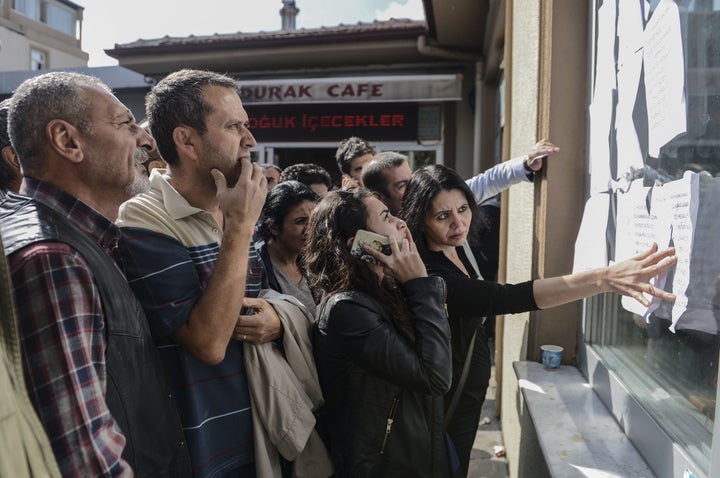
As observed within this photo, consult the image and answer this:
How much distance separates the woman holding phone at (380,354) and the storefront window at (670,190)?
1.95 ft

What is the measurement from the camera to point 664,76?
4.28 feet

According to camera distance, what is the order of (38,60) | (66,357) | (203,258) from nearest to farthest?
(66,357), (203,258), (38,60)

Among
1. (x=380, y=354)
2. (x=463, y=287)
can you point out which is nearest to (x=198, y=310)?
(x=380, y=354)

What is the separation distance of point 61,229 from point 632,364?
1.68 metres

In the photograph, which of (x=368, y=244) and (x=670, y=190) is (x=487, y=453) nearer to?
(x=368, y=244)

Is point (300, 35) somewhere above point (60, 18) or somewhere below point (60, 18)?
below

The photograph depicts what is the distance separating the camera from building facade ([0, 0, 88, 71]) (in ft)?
69.8

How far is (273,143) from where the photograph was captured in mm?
8930

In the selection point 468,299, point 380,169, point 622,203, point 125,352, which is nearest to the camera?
point 125,352

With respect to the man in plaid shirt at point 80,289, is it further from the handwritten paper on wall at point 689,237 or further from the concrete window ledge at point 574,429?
the handwritten paper on wall at point 689,237

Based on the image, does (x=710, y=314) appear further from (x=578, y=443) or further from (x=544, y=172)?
(x=544, y=172)

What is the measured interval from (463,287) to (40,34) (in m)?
28.6

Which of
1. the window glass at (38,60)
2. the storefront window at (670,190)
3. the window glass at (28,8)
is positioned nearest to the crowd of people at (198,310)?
the storefront window at (670,190)

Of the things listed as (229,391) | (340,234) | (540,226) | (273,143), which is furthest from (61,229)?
(273,143)
